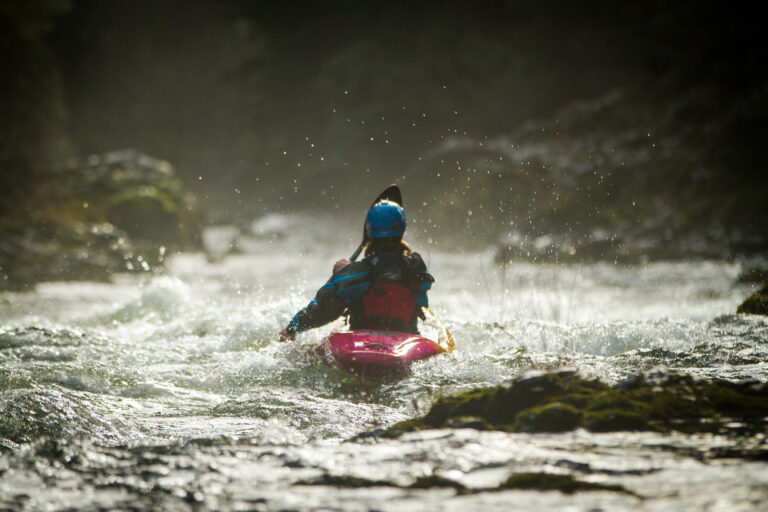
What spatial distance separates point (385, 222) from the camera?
17.2ft

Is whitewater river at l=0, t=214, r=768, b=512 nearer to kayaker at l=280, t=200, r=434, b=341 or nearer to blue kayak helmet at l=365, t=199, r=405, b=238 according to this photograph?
kayaker at l=280, t=200, r=434, b=341

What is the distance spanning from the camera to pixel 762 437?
A: 8.61ft

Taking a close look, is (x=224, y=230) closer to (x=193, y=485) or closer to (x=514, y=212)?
(x=514, y=212)

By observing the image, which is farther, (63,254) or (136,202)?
(136,202)

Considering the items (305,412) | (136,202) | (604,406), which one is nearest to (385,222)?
(305,412)

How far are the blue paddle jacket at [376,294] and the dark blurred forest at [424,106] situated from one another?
10.3 metres

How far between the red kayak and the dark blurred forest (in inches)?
415

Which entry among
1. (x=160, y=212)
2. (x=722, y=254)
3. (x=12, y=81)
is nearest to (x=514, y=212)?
(x=722, y=254)

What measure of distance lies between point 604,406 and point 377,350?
78.0 inches

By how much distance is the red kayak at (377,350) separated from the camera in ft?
15.4

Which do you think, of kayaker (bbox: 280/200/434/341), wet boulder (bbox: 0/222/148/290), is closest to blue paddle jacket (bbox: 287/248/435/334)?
kayaker (bbox: 280/200/434/341)

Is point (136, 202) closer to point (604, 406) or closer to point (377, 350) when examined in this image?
point (377, 350)

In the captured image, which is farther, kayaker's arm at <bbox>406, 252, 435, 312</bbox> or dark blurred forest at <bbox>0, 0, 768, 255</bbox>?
dark blurred forest at <bbox>0, 0, 768, 255</bbox>

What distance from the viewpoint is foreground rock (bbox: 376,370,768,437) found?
9.53 feet
